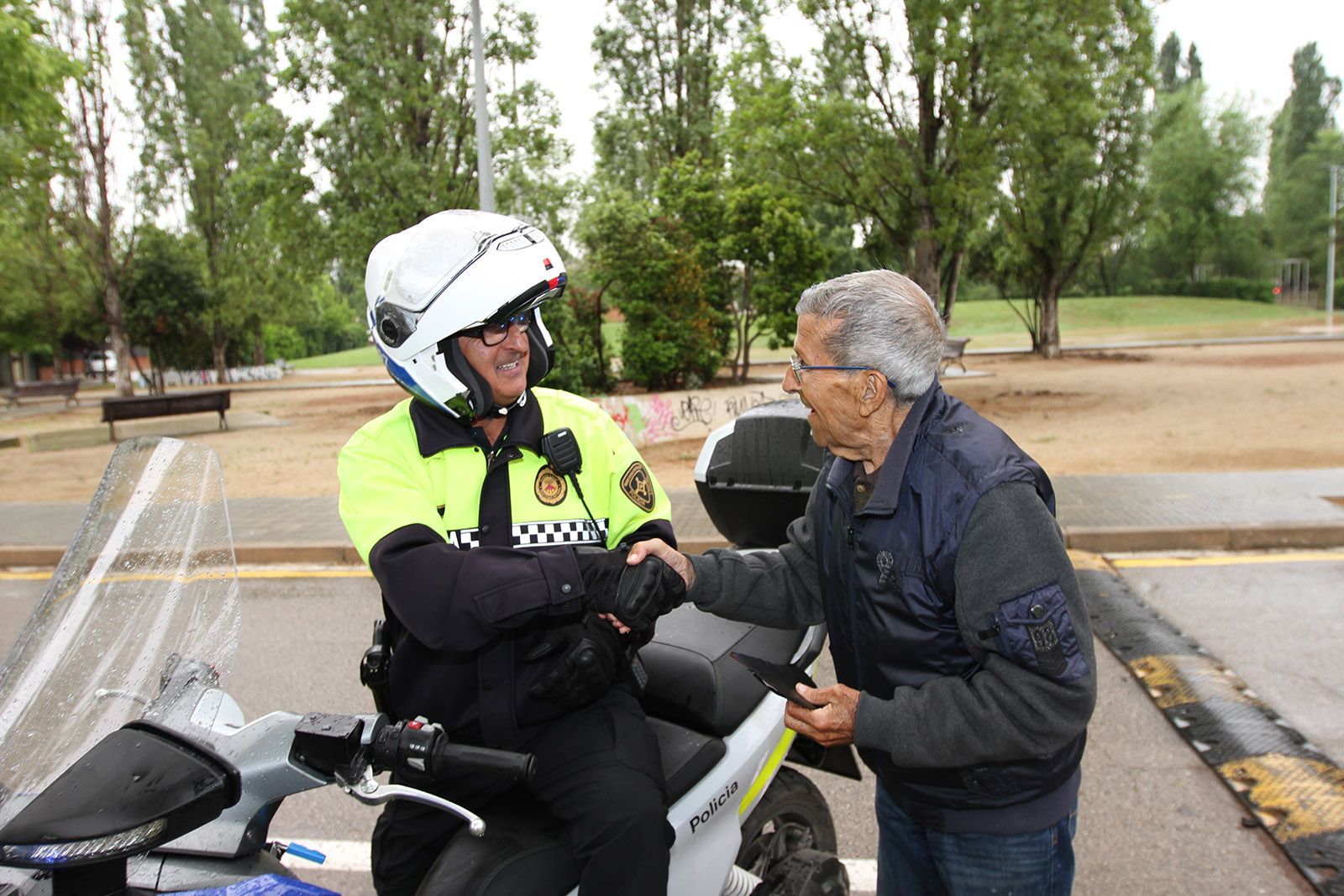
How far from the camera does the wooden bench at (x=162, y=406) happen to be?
1755 centimetres

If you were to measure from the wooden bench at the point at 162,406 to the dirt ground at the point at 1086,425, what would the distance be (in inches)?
26.1

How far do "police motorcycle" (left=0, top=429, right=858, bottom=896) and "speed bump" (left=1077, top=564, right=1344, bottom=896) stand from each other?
6.83 ft

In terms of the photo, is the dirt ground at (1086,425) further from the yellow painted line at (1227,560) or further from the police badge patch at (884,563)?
the police badge patch at (884,563)

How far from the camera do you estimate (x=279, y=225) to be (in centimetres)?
2100

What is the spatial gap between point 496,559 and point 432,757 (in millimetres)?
404

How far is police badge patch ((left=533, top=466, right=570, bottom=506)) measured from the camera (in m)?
2.14

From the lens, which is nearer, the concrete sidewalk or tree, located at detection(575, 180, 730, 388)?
the concrete sidewalk

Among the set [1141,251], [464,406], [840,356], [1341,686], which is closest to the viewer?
[840,356]

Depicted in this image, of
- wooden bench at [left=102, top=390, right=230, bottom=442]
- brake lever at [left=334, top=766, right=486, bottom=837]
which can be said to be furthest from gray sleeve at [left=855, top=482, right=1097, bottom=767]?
wooden bench at [left=102, top=390, right=230, bottom=442]

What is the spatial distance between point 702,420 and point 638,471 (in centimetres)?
1180

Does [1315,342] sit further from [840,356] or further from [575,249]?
[840,356]

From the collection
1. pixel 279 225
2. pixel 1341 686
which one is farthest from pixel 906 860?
pixel 279 225

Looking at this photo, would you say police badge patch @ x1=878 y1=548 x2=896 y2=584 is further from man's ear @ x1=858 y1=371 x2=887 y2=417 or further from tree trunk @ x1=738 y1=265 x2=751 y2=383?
tree trunk @ x1=738 y1=265 x2=751 y2=383

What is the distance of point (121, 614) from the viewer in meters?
1.75
